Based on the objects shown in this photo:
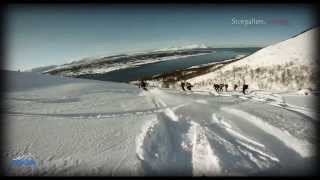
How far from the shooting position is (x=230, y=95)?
5.34 meters

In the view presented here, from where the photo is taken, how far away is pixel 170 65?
5.43 m

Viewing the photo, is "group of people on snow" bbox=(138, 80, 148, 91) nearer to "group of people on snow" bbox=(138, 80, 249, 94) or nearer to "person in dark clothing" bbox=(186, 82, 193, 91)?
"group of people on snow" bbox=(138, 80, 249, 94)

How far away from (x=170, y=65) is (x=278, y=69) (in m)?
1.77

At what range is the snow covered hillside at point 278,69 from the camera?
468 centimetres

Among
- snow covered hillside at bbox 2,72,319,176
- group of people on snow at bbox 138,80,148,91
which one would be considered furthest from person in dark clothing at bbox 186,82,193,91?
group of people on snow at bbox 138,80,148,91

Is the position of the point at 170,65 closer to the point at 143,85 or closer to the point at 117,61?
the point at 143,85

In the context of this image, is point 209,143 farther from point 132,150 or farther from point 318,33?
point 318,33

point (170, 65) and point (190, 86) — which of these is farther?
point (190, 86)

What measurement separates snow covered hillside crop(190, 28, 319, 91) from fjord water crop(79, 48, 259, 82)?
0.24 meters

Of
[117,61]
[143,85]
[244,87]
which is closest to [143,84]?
[143,85]

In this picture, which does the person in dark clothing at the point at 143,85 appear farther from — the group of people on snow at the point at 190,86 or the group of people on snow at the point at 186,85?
the group of people on snow at the point at 186,85

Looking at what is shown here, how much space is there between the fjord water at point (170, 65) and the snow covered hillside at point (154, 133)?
566mm

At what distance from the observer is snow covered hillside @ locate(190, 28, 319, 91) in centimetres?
468

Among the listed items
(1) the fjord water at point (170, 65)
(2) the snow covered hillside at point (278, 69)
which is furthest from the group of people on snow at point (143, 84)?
(2) the snow covered hillside at point (278, 69)
